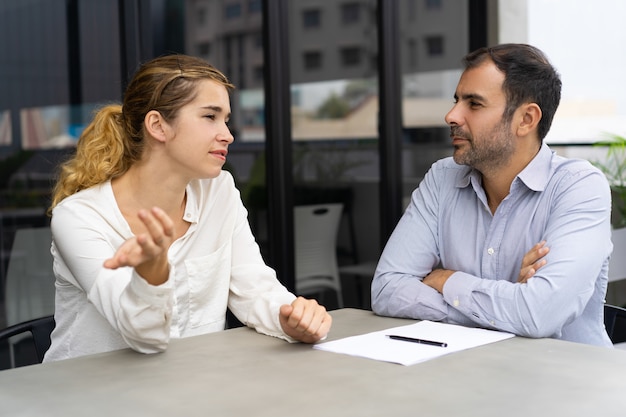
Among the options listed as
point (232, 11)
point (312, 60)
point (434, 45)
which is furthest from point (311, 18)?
point (434, 45)

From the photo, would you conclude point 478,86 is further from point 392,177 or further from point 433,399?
point 392,177

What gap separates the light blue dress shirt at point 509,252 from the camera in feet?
7.24

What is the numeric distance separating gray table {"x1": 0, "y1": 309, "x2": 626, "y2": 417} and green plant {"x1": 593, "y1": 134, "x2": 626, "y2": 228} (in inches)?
131

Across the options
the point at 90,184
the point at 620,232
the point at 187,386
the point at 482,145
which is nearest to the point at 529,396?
the point at 187,386

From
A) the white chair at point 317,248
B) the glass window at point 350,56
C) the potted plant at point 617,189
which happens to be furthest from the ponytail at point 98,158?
the potted plant at point 617,189

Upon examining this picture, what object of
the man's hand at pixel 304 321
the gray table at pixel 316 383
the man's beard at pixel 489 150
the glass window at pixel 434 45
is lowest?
the gray table at pixel 316 383

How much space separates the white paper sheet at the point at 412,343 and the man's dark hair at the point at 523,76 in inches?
33.8

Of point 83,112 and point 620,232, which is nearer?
point 83,112

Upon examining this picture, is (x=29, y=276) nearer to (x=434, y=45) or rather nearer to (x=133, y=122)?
(x=133, y=122)

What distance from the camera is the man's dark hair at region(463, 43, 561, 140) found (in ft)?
8.70

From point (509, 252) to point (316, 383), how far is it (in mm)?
1107

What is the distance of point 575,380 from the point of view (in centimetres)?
160

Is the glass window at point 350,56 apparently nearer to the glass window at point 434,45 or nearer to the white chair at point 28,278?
the glass window at point 434,45

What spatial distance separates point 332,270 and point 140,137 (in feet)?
8.30
